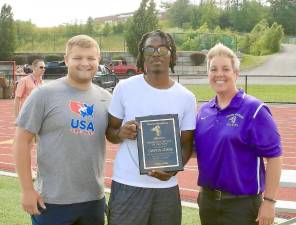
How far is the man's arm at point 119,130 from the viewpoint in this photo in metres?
3.43

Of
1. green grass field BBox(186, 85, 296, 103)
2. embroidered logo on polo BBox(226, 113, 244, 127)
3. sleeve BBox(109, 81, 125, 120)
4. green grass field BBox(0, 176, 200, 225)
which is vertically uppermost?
sleeve BBox(109, 81, 125, 120)

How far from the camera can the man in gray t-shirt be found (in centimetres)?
353

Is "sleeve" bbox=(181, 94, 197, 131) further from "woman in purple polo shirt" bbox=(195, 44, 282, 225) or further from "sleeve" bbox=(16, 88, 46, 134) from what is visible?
"sleeve" bbox=(16, 88, 46, 134)

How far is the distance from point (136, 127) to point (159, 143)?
0.22m

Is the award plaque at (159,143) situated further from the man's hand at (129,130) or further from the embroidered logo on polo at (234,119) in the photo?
the embroidered logo on polo at (234,119)

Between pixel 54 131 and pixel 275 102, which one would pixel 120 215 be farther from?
pixel 275 102

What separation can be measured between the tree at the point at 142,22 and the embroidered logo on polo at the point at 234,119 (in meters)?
37.8

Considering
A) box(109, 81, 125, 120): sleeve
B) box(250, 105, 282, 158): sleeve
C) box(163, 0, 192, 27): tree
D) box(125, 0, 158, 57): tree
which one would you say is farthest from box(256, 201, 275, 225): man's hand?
box(163, 0, 192, 27): tree

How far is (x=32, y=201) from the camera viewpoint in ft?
11.6

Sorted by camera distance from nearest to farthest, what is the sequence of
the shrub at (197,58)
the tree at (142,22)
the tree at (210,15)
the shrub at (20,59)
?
the tree at (142,22)
the shrub at (197,58)
the shrub at (20,59)
the tree at (210,15)

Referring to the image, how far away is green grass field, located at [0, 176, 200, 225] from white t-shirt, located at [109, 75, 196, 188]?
2.61 meters

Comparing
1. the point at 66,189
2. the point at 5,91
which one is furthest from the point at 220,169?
the point at 5,91

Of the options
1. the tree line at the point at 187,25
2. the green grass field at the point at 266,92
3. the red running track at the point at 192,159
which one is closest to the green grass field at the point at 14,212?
the red running track at the point at 192,159

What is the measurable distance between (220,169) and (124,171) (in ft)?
2.07
